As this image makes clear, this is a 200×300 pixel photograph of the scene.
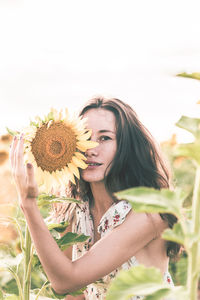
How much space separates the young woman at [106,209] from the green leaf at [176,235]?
0.62 metres

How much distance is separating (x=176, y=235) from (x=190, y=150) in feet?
0.41

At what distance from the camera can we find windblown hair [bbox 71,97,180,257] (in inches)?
66.4

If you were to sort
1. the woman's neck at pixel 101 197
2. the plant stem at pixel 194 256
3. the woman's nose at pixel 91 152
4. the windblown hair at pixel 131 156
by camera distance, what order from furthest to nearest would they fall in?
the woman's neck at pixel 101 197 < the windblown hair at pixel 131 156 < the woman's nose at pixel 91 152 < the plant stem at pixel 194 256

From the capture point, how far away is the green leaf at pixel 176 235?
2.03 feet

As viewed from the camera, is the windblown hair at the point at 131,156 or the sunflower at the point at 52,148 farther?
the windblown hair at the point at 131,156

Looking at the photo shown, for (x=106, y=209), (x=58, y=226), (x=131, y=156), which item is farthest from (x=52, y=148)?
(x=106, y=209)

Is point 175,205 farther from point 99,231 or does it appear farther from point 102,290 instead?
point 102,290

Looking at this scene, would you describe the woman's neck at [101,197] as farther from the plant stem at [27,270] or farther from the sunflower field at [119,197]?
the plant stem at [27,270]

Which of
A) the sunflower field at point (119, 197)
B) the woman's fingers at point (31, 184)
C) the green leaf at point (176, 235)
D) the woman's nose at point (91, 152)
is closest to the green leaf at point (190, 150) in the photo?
the sunflower field at point (119, 197)

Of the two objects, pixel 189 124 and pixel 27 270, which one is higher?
pixel 189 124

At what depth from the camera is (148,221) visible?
153 centimetres

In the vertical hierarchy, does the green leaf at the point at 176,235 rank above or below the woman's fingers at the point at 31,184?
below

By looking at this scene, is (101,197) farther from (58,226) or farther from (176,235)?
(176,235)

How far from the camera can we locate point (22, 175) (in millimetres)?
1173
